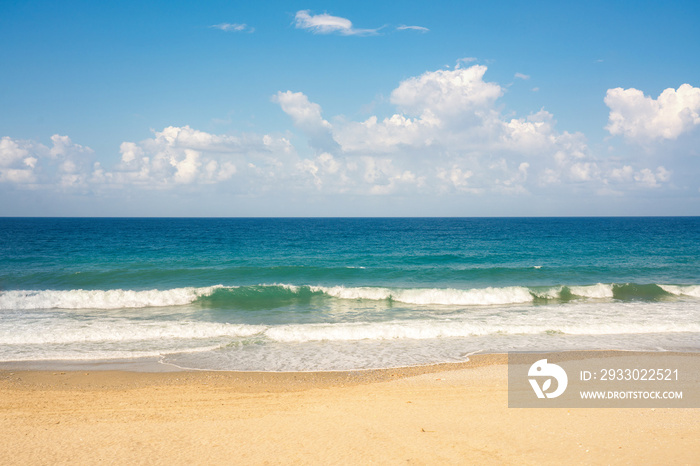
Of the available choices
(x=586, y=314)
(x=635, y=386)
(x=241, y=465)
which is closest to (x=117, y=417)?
(x=241, y=465)

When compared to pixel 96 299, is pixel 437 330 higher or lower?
higher

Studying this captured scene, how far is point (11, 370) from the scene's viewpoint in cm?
1059

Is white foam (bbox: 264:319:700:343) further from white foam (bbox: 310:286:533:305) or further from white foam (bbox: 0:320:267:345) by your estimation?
white foam (bbox: 310:286:533:305)

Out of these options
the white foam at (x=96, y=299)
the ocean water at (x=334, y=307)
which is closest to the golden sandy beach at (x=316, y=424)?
the ocean water at (x=334, y=307)

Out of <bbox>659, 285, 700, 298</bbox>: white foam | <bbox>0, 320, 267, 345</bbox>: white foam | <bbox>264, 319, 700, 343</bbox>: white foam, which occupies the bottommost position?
<bbox>0, 320, 267, 345</bbox>: white foam

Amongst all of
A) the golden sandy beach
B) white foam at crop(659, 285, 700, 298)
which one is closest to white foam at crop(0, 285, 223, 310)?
the golden sandy beach

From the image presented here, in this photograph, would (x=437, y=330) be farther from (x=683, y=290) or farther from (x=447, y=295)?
(x=683, y=290)

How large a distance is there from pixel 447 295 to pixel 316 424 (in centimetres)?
1539

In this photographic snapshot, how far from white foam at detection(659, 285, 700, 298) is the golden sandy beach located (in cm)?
1822

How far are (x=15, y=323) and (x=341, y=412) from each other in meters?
14.5

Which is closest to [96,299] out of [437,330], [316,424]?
[437,330]

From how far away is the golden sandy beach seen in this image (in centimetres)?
609

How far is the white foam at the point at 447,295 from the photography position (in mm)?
21234

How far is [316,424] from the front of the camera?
7191mm
